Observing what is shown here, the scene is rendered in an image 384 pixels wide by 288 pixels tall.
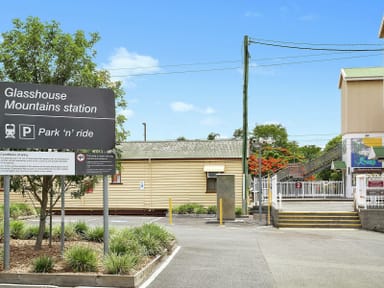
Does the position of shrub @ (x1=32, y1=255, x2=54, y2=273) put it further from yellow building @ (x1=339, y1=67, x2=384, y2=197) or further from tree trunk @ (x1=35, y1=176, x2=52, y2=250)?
yellow building @ (x1=339, y1=67, x2=384, y2=197)

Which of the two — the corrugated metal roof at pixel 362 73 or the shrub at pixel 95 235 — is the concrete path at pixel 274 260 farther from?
the corrugated metal roof at pixel 362 73

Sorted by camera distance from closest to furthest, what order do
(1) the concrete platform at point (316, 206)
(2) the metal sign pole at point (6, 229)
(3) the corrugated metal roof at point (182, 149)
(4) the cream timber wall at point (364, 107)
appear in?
(2) the metal sign pole at point (6, 229)
(1) the concrete platform at point (316, 206)
(3) the corrugated metal roof at point (182, 149)
(4) the cream timber wall at point (364, 107)

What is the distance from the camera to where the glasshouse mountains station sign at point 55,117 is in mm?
9031

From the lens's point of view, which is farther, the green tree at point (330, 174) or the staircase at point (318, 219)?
the green tree at point (330, 174)

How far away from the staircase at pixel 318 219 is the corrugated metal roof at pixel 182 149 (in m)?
6.59

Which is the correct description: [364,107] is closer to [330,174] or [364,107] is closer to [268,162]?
[268,162]

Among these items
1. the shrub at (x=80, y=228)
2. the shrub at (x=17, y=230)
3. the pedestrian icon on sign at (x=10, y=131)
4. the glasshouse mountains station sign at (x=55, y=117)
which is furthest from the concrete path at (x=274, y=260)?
the shrub at (x=17, y=230)

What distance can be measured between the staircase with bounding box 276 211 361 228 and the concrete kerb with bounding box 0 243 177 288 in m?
13.1

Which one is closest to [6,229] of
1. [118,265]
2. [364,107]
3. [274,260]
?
[118,265]

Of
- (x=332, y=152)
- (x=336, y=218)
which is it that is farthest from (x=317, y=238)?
(x=332, y=152)

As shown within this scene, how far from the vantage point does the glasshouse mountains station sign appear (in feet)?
29.6

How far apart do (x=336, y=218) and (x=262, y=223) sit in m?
3.26

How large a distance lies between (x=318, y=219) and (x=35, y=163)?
14524 millimetres

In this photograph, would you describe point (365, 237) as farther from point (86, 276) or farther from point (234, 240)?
point (86, 276)
